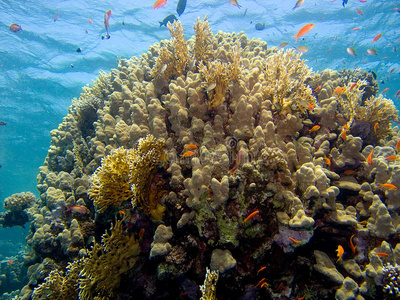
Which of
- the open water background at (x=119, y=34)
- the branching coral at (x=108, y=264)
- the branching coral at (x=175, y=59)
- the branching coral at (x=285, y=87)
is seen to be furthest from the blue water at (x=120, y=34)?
the branching coral at (x=108, y=264)

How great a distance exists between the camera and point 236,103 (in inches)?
137

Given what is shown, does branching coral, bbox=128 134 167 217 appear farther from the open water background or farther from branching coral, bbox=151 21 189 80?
the open water background

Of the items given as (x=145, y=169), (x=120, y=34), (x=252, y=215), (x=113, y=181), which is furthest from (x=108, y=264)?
(x=120, y=34)

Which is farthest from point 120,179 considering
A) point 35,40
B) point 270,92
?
point 35,40

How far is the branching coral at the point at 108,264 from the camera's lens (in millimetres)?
2797

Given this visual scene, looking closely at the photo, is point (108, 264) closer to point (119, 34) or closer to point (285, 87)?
point (285, 87)

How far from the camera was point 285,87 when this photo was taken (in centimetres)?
356

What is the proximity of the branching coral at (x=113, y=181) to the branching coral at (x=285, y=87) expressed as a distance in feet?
9.55

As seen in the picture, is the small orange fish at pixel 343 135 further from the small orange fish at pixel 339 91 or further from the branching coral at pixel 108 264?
the branching coral at pixel 108 264

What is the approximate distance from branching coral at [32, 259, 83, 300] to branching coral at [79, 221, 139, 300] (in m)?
0.30

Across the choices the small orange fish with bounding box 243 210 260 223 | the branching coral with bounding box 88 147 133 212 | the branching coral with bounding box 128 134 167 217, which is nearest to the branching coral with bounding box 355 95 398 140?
the small orange fish with bounding box 243 210 260 223

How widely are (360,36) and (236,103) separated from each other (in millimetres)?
25108

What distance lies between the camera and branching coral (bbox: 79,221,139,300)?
2.80 metres

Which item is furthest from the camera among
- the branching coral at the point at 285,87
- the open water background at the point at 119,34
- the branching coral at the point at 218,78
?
the open water background at the point at 119,34
